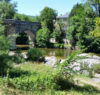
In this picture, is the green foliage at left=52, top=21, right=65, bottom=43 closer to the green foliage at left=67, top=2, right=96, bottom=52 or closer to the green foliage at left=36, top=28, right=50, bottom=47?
the green foliage at left=36, top=28, right=50, bottom=47

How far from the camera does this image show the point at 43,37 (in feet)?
102

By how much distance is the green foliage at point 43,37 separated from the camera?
31.2 m

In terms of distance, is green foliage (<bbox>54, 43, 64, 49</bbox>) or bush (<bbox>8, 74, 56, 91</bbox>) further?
green foliage (<bbox>54, 43, 64, 49</bbox>)

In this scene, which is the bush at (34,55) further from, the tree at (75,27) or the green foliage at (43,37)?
the green foliage at (43,37)

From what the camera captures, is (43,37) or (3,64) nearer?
(3,64)

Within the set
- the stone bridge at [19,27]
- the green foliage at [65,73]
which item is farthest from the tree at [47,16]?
the green foliage at [65,73]

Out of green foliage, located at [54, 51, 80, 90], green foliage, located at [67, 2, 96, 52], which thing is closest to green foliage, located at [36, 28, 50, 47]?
green foliage, located at [67, 2, 96, 52]

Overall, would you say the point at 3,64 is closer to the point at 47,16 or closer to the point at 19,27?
the point at 19,27

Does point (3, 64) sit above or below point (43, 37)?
below

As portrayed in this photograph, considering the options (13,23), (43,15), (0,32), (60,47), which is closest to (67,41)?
(60,47)


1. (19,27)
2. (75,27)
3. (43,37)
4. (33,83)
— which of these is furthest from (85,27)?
(33,83)

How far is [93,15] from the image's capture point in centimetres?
2656

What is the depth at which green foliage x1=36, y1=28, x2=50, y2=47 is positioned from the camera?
31.2 metres

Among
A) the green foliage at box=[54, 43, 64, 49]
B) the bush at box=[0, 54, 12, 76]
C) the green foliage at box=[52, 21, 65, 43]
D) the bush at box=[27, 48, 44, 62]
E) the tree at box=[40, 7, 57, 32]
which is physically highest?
the tree at box=[40, 7, 57, 32]
